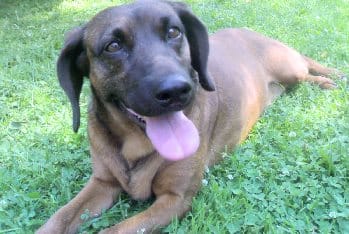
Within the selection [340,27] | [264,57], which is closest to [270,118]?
[264,57]

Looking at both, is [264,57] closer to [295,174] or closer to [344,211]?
[295,174]

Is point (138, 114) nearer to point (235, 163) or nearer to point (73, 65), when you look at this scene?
point (73, 65)

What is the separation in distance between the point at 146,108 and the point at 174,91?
0.21 m

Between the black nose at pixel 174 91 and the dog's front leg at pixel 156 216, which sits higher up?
the black nose at pixel 174 91

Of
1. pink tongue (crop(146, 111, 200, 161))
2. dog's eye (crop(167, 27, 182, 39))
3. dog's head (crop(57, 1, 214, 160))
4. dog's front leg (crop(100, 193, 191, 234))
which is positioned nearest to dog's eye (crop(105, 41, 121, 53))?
dog's head (crop(57, 1, 214, 160))

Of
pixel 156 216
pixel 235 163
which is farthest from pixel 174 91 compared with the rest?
pixel 235 163

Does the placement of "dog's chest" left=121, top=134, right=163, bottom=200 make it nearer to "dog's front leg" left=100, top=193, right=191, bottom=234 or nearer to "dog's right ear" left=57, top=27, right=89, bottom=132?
"dog's front leg" left=100, top=193, right=191, bottom=234

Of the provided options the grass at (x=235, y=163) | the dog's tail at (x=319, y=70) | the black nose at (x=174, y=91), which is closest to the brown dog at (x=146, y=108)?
the black nose at (x=174, y=91)

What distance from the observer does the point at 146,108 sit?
3.01m

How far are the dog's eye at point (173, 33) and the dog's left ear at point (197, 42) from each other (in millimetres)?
270

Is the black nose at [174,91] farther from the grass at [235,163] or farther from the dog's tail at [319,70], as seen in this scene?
the dog's tail at [319,70]

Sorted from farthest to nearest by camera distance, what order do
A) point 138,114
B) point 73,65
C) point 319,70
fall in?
1. point 319,70
2. point 73,65
3. point 138,114

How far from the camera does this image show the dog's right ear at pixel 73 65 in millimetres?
3459

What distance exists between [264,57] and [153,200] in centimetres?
211
